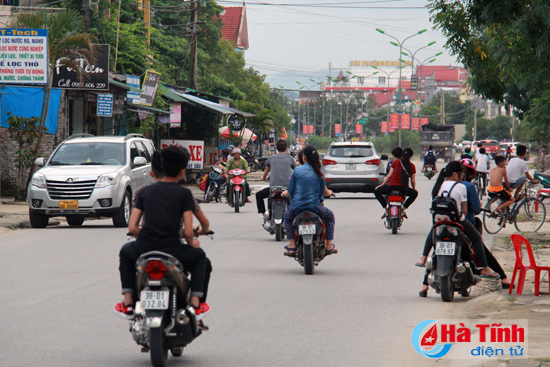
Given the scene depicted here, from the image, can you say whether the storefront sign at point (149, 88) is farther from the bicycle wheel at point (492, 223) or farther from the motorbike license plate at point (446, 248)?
the motorbike license plate at point (446, 248)

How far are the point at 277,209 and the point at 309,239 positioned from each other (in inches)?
148

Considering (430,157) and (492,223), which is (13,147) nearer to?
(492,223)

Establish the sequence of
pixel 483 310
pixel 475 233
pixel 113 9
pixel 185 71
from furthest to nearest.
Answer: pixel 185 71 → pixel 113 9 → pixel 475 233 → pixel 483 310

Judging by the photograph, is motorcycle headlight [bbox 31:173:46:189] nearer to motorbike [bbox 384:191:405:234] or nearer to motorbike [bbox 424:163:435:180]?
motorbike [bbox 384:191:405:234]

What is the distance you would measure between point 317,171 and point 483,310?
3293 millimetres

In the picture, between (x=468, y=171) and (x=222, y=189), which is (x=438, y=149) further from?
(x=468, y=171)

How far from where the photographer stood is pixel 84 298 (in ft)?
27.6

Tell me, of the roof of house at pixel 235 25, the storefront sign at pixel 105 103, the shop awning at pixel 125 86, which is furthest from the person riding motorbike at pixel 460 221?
the roof of house at pixel 235 25

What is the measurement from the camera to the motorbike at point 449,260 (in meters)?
8.21

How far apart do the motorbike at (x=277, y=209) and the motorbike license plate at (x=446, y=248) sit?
18.5ft

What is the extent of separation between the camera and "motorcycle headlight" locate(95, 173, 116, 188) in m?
15.9

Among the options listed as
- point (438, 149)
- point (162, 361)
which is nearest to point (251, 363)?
point (162, 361)

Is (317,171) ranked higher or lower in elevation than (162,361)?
higher

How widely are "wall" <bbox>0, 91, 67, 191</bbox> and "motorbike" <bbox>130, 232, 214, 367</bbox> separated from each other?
67.6 ft
